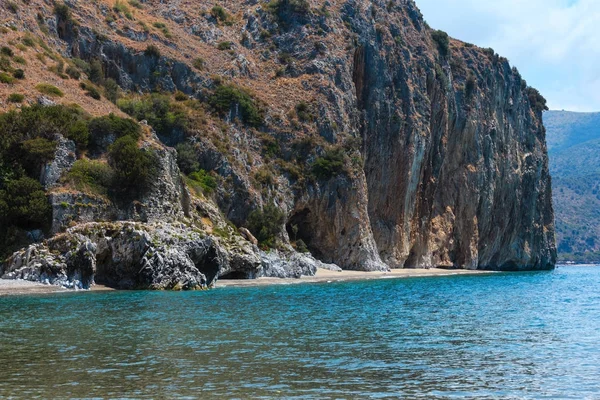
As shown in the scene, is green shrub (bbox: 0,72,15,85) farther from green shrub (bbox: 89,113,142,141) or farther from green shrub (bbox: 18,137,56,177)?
green shrub (bbox: 18,137,56,177)

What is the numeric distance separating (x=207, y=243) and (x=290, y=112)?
33846 millimetres

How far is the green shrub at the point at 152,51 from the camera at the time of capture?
239ft

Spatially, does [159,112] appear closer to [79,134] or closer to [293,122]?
[293,122]

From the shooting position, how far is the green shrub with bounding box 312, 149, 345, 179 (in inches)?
2911

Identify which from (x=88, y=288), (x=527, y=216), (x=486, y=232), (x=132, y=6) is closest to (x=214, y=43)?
(x=132, y=6)

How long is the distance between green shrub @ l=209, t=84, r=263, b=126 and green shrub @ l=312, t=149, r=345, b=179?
7.92 meters

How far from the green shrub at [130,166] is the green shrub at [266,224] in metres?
16.6

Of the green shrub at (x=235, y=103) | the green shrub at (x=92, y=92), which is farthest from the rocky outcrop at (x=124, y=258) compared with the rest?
the green shrub at (x=235, y=103)

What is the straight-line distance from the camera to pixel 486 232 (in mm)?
112438

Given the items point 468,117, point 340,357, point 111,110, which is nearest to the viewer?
point 340,357

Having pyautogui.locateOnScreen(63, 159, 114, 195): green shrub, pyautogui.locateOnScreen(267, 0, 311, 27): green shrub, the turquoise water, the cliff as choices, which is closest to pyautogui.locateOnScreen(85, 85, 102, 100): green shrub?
the cliff

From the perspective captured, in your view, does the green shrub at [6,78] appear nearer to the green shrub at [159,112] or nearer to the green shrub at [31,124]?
the green shrub at [31,124]

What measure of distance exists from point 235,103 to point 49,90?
76.6 ft

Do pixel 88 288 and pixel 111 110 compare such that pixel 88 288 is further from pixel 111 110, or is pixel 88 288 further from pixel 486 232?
pixel 486 232
